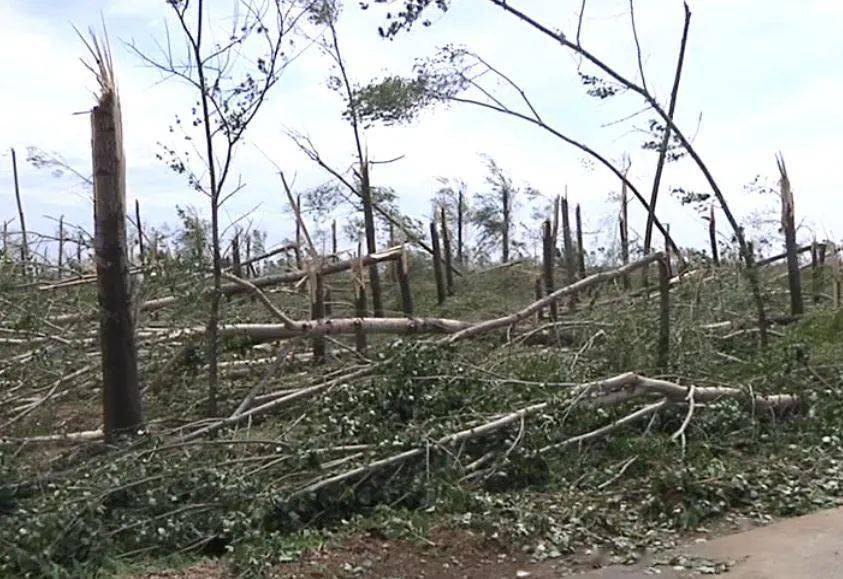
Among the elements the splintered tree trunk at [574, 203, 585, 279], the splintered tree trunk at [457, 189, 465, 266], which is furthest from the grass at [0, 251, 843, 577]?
the splintered tree trunk at [457, 189, 465, 266]

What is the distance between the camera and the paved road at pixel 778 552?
361cm

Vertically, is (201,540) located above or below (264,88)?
below

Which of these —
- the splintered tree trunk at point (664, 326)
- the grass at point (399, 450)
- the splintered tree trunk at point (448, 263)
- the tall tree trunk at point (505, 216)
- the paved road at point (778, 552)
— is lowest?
the paved road at point (778, 552)

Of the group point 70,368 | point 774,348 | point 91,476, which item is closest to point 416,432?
point 91,476

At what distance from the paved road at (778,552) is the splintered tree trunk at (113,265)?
2.82 m

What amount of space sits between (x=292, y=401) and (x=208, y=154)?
1.81 metres

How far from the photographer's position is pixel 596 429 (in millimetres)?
5477

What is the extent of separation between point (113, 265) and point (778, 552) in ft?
12.1

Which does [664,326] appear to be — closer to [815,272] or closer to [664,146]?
[664,146]

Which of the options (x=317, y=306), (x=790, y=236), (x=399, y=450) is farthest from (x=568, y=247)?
(x=399, y=450)

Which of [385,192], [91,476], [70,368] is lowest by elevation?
[91,476]

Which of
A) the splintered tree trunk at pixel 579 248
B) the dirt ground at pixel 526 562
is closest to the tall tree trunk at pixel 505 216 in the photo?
the splintered tree trunk at pixel 579 248

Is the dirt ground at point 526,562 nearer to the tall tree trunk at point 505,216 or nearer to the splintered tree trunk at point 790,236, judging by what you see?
the splintered tree trunk at point 790,236

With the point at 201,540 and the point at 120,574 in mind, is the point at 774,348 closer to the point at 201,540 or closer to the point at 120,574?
the point at 201,540
